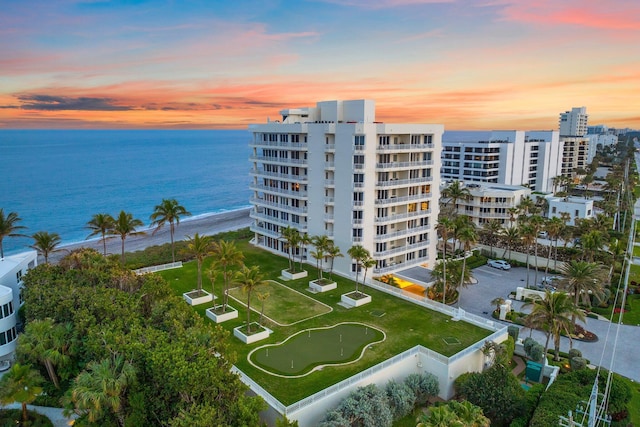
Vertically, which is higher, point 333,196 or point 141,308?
point 333,196

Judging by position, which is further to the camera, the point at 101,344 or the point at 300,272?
the point at 300,272

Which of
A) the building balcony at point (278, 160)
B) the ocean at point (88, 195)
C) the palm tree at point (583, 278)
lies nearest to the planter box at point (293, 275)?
the building balcony at point (278, 160)

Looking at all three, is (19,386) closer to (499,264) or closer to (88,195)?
A: (499,264)

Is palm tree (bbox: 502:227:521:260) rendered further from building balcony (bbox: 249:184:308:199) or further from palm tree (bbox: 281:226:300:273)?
palm tree (bbox: 281:226:300:273)

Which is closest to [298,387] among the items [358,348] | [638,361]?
[358,348]

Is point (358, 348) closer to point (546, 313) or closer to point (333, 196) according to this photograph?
point (546, 313)

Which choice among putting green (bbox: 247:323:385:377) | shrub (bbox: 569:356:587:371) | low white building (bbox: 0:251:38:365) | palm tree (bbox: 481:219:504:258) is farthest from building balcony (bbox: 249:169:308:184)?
shrub (bbox: 569:356:587:371)

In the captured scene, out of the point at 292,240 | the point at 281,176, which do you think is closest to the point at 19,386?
the point at 292,240
